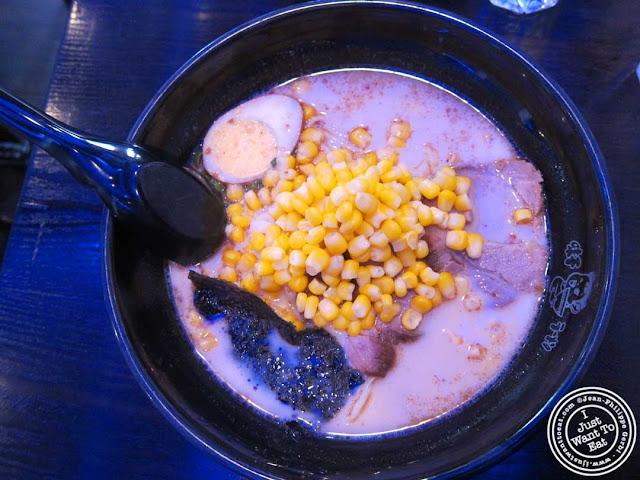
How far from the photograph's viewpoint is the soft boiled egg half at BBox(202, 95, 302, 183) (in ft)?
6.91

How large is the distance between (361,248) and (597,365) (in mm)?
926

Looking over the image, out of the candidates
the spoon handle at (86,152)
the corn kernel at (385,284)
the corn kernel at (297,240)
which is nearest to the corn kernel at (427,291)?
the corn kernel at (385,284)

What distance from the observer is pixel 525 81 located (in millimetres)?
1923

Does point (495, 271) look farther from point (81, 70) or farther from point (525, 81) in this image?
point (81, 70)

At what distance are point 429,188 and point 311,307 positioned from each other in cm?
60

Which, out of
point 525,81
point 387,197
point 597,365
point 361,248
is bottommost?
point 597,365

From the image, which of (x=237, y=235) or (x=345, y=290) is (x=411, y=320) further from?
(x=237, y=235)

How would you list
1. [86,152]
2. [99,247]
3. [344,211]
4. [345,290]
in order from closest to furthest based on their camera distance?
1. [86,152]
2. [344,211]
3. [345,290]
4. [99,247]

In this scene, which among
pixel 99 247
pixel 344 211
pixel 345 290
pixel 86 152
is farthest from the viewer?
pixel 99 247

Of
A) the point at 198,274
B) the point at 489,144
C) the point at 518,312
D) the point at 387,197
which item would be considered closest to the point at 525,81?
the point at 489,144

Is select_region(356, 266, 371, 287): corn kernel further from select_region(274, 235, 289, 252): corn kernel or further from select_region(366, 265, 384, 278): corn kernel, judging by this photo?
select_region(274, 235, 289, 252): corn kernel

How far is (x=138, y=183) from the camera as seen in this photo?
5.79 feet

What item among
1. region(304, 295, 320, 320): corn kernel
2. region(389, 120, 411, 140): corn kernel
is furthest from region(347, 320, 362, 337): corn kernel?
region(389, 120, 411, 140): corn kernel

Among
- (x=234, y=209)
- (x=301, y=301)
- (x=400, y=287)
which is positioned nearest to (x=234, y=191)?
(x=234, y=209)
